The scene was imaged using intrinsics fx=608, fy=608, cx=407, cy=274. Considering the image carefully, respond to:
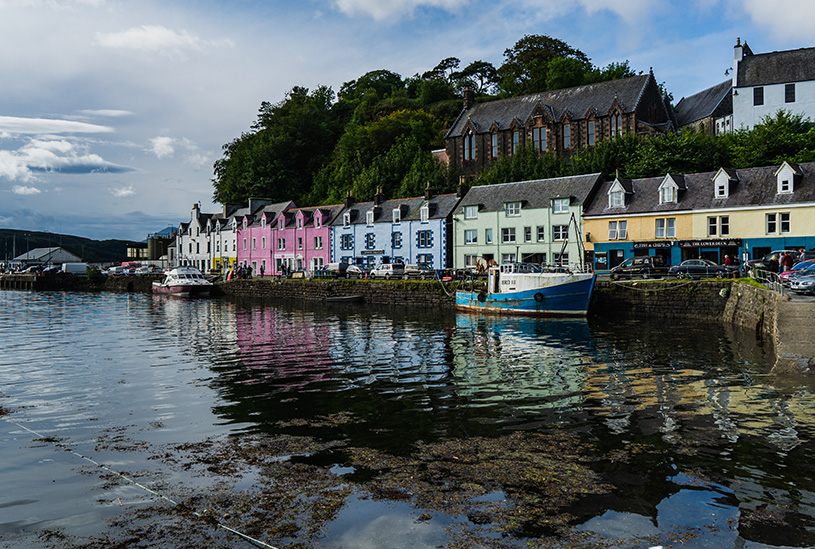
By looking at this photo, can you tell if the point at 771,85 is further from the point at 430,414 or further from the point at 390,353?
the point at 430,414

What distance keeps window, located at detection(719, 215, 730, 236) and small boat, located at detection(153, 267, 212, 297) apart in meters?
53.3

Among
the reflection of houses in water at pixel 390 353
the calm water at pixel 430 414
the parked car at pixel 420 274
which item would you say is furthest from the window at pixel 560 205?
the calm water at pixel 430 414

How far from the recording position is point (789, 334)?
19.6 m

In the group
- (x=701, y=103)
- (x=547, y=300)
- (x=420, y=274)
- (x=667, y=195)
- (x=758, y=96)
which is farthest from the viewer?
(x=701, y=103)

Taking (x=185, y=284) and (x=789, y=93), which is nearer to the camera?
(x=789, y=93)

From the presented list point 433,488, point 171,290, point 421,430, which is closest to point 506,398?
point 421,430

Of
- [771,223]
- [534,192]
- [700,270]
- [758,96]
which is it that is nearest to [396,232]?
[534,192]

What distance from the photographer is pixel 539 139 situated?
7400 cm

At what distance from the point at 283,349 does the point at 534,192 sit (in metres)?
39.2

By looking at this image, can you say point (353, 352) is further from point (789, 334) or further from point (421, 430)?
point (789, 334)

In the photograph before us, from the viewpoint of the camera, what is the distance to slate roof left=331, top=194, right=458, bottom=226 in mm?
65938

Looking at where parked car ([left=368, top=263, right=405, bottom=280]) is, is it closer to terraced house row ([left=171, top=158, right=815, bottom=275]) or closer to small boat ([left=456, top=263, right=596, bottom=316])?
terraced house row ([left=171, top=158, right=815, bottom=275])

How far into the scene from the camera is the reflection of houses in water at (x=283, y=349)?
781 inches

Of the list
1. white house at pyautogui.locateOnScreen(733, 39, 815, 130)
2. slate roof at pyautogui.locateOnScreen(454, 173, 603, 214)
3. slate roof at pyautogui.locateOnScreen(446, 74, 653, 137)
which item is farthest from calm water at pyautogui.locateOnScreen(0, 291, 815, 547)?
white house at pyautogui.locateOnScreen(733, 39, 815, 130)
